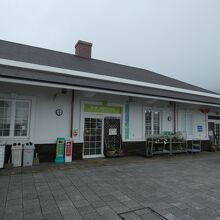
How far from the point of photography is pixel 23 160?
6234mm

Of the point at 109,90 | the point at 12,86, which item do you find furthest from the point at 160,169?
the point at 12,86

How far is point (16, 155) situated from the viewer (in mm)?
6145


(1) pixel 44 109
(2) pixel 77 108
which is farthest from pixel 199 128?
(1) pixel 44 109

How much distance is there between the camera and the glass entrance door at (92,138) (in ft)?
25.9

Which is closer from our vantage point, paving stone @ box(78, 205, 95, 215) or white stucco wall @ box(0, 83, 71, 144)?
paving stone @ box(78, 205, 95, 215)

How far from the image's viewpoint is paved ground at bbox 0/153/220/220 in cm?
311

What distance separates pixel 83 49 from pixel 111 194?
934 centimetres

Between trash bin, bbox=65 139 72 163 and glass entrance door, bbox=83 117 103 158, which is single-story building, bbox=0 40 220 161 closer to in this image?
glass entrance door, bbox=83 117 103 158

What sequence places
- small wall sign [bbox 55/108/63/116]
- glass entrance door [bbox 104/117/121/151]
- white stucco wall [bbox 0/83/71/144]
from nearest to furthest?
1. white stucco wall [bbox 0/83/71/144]
2. small wall sign [bbox 55/108/63/116]
3. glass entrance door [bbox 104/117/121/151]

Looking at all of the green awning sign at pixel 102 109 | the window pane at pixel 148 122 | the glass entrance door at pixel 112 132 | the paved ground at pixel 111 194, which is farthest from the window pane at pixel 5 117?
the window pane at pixel 148 122

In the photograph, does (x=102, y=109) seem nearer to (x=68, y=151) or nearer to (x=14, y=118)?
(x=68, y=151)

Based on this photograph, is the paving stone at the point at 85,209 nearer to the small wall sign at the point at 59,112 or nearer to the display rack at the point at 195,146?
the small wall sign at the point at 59,112

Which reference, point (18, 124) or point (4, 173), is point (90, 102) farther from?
point (4, 173)

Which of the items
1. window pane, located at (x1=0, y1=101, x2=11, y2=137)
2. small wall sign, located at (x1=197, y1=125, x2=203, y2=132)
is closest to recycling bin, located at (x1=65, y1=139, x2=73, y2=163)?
window pane, located at (x1=0, y1=101, x2=11, y2=137)
